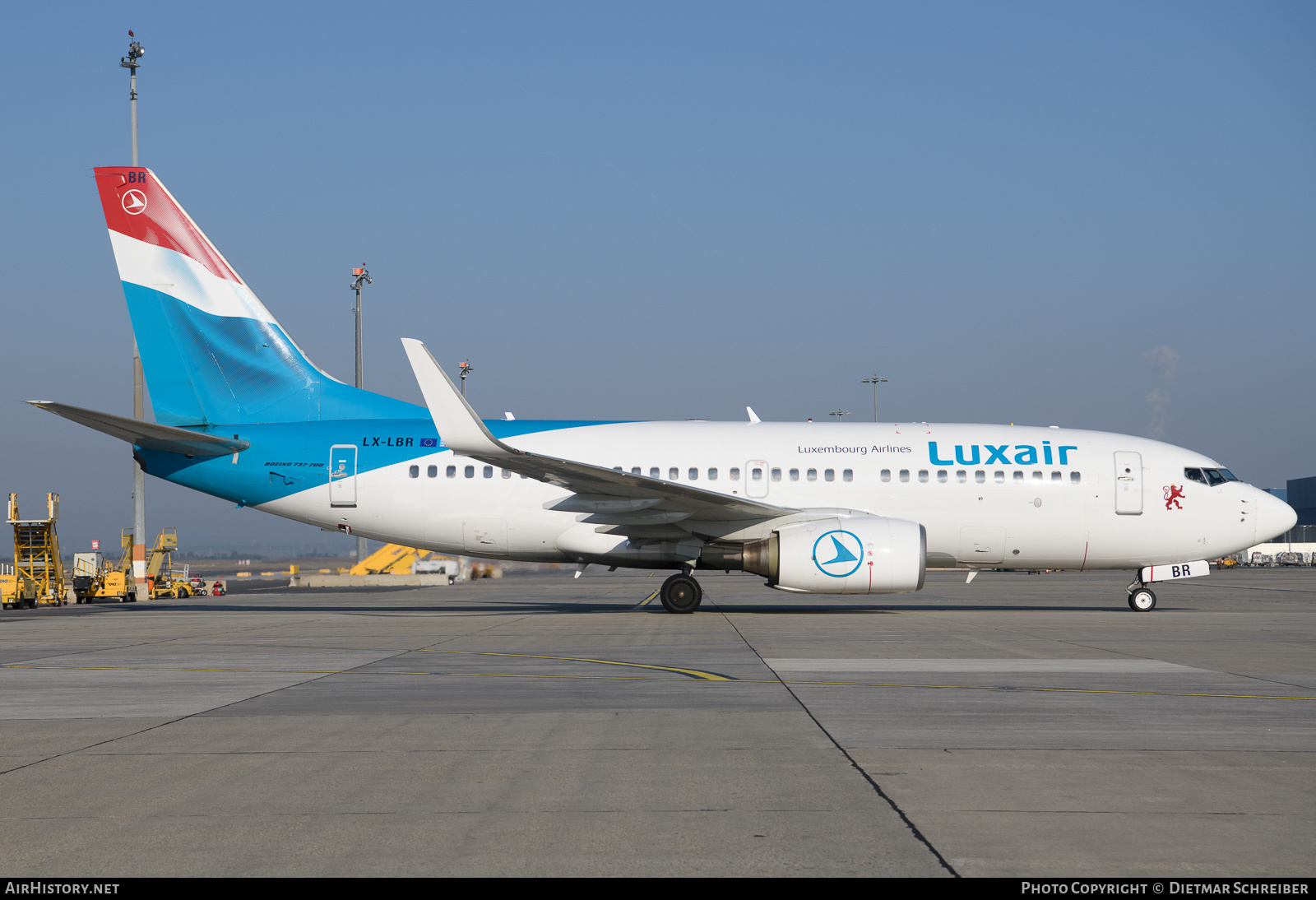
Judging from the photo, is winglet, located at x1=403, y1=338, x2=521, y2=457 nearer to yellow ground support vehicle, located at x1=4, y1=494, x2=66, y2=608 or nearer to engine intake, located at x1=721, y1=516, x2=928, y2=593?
engine intake, located at x1=721, y1=516, x2=928, y2=593

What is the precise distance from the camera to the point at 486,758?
659cm

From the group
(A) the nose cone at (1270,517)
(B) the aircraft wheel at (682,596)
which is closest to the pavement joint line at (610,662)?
(B) the aircraft wheel at (682,596)

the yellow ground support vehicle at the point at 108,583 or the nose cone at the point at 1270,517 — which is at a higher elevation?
the nose cone at the point at 1270,517

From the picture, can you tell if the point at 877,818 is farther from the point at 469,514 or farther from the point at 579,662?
the point at 469,514

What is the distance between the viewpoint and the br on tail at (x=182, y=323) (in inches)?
846

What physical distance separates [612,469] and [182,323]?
948 centimetres

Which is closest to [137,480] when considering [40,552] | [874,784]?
[40,552]

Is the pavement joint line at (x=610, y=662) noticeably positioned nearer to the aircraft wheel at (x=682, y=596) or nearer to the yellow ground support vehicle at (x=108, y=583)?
the aircraft wheel at (x=682, y=596)

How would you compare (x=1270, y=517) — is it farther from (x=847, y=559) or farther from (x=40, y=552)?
(x=40, y=552)

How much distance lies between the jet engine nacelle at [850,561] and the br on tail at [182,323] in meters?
9.93

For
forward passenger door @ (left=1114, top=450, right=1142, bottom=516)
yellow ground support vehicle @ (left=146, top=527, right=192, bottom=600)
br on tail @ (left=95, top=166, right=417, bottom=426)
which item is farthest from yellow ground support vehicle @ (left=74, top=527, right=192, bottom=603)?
forward passenger door @ (left=1114, top=450, right=1142, bottom=516)

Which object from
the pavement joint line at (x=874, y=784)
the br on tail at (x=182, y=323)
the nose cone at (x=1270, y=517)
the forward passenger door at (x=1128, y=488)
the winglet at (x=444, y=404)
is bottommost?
the pavement joint line at (x=874, y=784)

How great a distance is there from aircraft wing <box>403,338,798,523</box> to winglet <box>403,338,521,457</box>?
14mm
